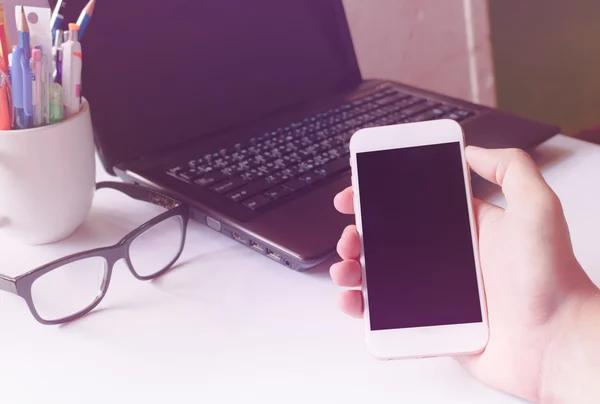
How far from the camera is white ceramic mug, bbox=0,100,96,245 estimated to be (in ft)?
1.75

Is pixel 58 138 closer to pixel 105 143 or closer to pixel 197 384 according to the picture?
pixel 105 143

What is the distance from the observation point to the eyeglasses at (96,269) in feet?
1.61

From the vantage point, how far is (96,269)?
54cm

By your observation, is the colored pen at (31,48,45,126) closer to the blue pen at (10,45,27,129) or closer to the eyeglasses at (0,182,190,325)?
the blue pen at (10,45,27,129)

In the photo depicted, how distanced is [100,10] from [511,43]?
0.95 m

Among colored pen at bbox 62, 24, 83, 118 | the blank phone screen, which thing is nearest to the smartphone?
the blank phone screen

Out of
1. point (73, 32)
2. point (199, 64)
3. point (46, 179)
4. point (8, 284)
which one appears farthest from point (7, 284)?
point (199, 64)

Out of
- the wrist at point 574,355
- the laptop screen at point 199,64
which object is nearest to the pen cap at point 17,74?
the laptop screen at point 199,64

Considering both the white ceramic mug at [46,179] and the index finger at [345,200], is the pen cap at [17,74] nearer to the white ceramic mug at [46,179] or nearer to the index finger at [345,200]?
the white ceramic mug at [46,179]

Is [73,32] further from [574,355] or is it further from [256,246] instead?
[574,355]

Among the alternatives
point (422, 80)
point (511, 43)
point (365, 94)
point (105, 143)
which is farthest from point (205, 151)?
point (511, 43)

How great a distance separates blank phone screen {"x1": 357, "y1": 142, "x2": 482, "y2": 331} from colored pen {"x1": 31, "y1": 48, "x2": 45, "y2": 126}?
0.27 metres

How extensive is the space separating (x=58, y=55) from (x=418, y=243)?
34 cm

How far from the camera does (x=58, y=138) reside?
21.5 inches
